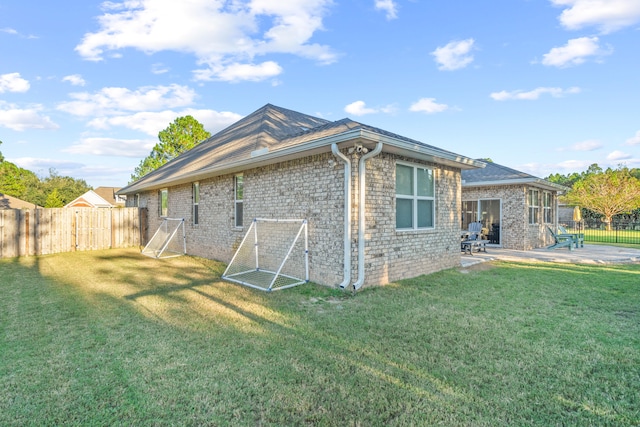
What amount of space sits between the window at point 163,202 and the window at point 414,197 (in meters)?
10.2

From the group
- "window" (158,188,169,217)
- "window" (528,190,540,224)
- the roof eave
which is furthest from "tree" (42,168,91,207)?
"window" (528,190,540,224)

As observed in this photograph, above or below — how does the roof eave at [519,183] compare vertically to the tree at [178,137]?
below

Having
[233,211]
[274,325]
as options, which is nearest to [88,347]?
[274,325]

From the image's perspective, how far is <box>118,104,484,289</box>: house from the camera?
233 inches

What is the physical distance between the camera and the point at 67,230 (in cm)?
1304

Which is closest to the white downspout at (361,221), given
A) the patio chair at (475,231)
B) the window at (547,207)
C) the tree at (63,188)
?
the patio chair at (475,231)

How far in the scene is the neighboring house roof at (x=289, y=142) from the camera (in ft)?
19.1

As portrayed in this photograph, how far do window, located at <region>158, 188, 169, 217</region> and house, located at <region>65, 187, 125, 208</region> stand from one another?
27238mm

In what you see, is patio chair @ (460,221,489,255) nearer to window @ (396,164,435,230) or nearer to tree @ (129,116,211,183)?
window @ (396,164,435,230)

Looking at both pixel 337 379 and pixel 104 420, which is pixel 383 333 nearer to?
pixel 337 379

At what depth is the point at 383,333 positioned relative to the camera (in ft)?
12.9

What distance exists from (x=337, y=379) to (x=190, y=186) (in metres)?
10.3

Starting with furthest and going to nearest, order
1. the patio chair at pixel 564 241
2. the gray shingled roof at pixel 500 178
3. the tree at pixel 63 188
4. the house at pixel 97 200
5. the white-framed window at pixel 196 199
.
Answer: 1. the tree at pixel 63 188
2. the house at pixel 97 200
3. the patio chair at pixel 564 241
4. the gray shingled roof at pixel 500 178
5. the white-framed window at pixel 196 199

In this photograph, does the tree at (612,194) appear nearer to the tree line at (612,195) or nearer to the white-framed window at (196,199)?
the tree line at (612,195)
